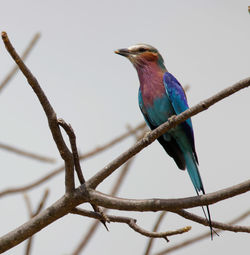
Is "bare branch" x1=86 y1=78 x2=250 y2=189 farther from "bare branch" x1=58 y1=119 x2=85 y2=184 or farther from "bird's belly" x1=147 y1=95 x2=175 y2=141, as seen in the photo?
"bird's belly" x1=147 y1=95 x2=175 y2=141

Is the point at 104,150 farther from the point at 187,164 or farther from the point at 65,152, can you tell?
the point at 187,164

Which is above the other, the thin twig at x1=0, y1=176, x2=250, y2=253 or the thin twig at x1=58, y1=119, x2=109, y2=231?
the thin twig at x1=58, y1=119, x2=109, y2=231

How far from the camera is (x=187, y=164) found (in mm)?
4488

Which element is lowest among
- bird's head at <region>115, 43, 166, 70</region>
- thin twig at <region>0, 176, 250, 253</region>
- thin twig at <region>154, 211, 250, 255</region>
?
thin twig at <region>154, 211, 250, 255</region>

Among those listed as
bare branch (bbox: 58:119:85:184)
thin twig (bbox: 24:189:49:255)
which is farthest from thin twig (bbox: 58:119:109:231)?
thin twig (bbox: 24:189:49:255)

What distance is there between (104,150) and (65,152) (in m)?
0.44

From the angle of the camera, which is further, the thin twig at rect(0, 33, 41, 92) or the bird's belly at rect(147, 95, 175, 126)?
the bird's belly at rect(147, 95, 175, 126)

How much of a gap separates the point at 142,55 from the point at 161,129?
8.61 feet

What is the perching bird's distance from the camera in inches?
185

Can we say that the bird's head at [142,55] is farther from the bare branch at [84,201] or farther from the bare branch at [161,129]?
the bare branch at [84,201]

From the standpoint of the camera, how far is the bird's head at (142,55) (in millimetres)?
5445

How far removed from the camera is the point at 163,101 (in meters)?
5.05

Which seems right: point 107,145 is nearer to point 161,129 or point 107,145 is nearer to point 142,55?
point 161,129

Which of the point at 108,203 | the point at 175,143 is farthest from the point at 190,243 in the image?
the point at 175,143
